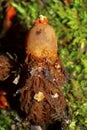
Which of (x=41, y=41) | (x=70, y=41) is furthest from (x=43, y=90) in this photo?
(x=70, y=41)

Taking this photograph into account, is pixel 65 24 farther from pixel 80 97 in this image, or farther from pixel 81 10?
pixel 80 97

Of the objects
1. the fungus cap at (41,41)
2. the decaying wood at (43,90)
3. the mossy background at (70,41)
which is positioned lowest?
the mossy background at (70,41)

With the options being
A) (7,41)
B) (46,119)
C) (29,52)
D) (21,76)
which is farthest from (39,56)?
(7,41)

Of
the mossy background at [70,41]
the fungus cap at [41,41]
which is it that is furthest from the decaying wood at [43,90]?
the mossy background at [70,41]

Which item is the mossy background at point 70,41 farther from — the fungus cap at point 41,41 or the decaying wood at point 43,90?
the fungus cap at point 41,41

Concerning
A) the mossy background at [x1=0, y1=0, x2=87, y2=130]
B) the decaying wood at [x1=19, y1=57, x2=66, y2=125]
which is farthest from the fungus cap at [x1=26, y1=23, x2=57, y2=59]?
the mossy background at [x1=0, y1=0, x2=87, y2=130]

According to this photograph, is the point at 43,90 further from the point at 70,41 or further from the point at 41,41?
the point at 70,41
